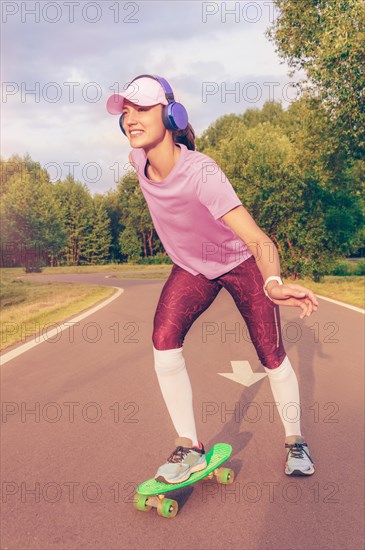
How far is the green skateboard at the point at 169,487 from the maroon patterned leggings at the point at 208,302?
2.32 feet

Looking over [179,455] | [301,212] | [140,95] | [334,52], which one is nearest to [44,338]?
[179,455]

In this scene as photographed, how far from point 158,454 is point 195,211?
1.78 m

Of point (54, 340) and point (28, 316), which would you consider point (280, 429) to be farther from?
point (28, 316)

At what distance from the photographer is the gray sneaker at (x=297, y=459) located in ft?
13.0

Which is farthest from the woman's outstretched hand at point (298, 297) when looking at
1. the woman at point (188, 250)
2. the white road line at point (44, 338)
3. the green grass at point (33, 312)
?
the green grass at point (33, 312)

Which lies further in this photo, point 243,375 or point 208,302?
point 243,375

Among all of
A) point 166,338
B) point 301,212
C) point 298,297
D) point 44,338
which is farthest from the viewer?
point 301,212

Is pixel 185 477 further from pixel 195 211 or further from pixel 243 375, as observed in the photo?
pixel 243 375

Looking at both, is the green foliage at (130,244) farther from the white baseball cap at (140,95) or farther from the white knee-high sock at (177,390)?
the white baseball cap at (140,95)

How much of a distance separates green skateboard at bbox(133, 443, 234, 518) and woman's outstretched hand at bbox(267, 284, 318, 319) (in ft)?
4.27

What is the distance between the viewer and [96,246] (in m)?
72.0

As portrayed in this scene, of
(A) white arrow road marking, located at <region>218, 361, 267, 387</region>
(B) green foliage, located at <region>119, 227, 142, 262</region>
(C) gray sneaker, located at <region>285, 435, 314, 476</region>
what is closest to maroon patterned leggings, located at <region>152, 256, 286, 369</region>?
(C) gray sneaker, located at <region>285, 435, 314, 476</region>

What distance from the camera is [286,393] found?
13.5 feet

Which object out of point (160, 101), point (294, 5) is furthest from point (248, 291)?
point (294, 5)
